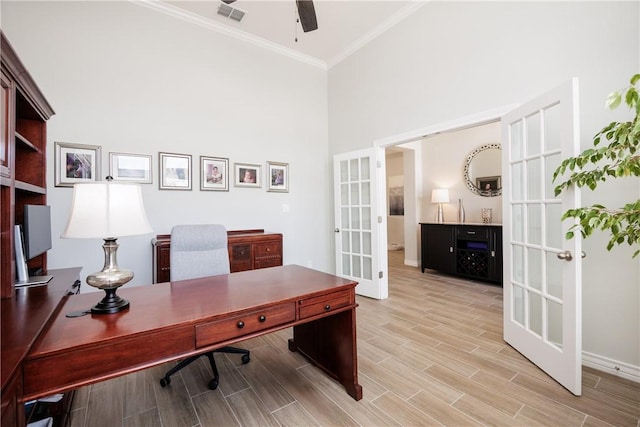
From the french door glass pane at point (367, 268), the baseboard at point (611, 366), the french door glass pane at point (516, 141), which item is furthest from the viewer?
the french door glass pane at point (367, 268)

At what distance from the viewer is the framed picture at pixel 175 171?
3.31 m

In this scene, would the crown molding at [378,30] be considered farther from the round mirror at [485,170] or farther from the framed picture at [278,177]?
the round mirror at [485,170]

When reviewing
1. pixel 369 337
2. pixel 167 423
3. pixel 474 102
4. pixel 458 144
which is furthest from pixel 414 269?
pixel 167 423

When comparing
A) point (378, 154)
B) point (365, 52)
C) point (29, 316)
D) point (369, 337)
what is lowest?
point (369, 337)

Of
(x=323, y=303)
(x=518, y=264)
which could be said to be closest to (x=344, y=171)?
(x=518, y=264)

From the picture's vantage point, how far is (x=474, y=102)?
9.25 ft

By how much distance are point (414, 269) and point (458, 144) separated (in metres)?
2.52

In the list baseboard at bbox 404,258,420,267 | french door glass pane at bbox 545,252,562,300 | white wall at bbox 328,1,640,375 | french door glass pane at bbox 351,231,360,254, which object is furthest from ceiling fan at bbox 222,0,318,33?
baseboard at bbox 404,258,420,267

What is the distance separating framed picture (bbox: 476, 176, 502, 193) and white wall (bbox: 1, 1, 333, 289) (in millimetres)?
2724

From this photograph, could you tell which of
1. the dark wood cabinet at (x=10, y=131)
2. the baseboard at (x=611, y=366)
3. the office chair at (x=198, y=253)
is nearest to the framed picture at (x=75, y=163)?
the dark wood cabinet at (x=10, y=131)

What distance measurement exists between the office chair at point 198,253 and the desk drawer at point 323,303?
90 centimetres

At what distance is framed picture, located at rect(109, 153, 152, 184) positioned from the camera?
305 cm

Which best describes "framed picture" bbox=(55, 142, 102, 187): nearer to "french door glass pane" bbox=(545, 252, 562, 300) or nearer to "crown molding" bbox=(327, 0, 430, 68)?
"crown molding" bbox=(327, 0, 430, 68)

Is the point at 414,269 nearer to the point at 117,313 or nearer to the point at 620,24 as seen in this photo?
the point at 620,24
